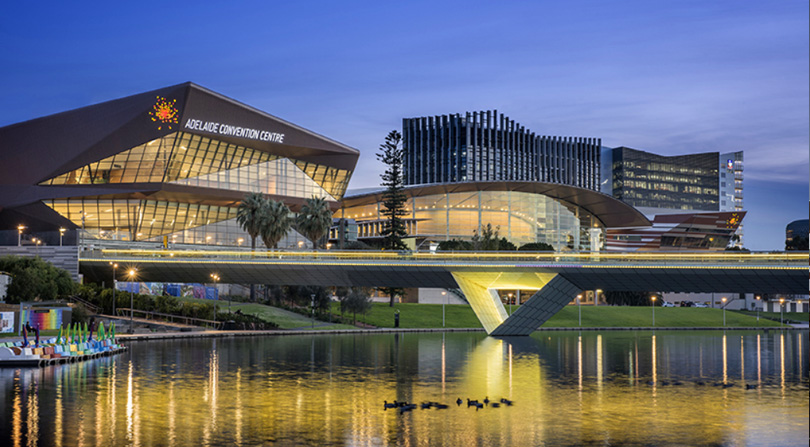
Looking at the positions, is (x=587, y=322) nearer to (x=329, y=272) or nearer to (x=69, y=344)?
(x=329, y=272)

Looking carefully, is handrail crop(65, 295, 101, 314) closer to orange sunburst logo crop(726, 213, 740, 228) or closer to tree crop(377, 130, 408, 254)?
tree crop(377, 130, 408, 254)

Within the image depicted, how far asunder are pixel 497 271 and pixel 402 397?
40.5m

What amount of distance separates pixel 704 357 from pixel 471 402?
107 feet

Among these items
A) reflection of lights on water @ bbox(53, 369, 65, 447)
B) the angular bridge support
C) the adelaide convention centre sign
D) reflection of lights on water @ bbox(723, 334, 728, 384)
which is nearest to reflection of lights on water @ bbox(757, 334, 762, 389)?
reflection of lights on water @ bbox(723, 334, 728, 384)

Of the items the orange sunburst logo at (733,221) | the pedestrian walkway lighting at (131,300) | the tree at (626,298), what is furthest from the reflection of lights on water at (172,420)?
the orange sunburst logo at (733,221)

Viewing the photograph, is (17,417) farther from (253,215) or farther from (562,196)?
(562,196)

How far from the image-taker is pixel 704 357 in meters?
61.6

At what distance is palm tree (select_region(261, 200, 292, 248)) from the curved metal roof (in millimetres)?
35732

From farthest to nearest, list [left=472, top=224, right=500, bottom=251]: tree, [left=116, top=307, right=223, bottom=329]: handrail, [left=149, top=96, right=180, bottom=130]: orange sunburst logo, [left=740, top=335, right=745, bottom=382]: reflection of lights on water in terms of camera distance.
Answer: [left=472, top=224, right=500, bottom=251]: tree, [left=149, top=96, right=180, bottom=130]: orange sunburst logo, [left=116, top=307, right=223, bottom=329]: handrail, [left=740, top=335, right=745, bottom=382]: reflection of lights on water

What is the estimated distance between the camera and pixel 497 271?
7744cm

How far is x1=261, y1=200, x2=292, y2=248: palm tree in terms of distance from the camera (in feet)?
353

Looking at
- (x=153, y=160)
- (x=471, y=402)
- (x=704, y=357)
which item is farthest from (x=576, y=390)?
(x=153, y=160)

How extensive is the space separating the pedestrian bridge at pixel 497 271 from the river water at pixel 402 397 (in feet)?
22.7

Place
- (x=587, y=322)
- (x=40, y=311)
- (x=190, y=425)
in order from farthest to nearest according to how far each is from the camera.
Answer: (x=587, y=322) → (x=40, y=311) → (x=190, y=425)
